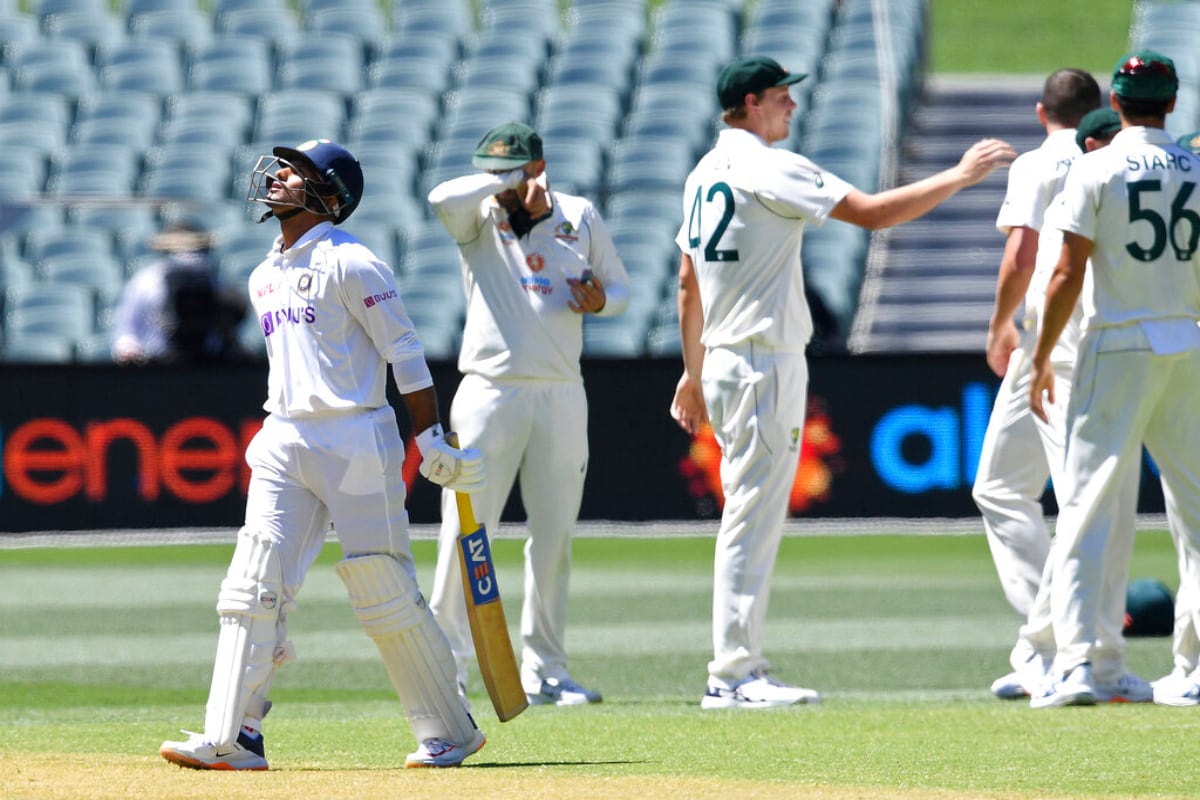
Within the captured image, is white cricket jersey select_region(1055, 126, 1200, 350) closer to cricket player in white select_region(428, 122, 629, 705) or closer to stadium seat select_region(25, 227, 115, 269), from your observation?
cricket player in white select_region(428, 122, 629, 705)

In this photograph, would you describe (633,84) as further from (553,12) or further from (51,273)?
(51,273)

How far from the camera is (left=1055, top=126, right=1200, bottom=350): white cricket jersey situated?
6723 millimetres

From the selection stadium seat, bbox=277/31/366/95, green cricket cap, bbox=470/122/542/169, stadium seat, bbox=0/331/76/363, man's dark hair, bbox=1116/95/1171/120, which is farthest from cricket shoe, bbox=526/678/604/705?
stadium seat, bbox=277/31/366/95

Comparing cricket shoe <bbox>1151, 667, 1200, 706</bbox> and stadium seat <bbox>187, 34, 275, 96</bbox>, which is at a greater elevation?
stadium seat <bbox>187, 34, 275, 96</bbox>

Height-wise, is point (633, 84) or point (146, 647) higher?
point (633, 84)

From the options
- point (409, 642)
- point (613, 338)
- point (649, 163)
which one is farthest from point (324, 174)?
point (649, 163)

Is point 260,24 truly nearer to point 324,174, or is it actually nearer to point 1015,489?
point 1015,489

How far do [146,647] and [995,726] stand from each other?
4554mm

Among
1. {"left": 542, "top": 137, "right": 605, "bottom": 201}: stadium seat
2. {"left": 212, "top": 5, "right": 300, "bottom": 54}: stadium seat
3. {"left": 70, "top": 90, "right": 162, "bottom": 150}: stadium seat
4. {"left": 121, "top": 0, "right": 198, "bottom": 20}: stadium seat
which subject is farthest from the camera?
{"left": 121, "top": 0, "right": 198, "bottom": 20}: stadium seat

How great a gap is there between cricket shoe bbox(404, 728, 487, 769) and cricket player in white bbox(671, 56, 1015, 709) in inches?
66.7

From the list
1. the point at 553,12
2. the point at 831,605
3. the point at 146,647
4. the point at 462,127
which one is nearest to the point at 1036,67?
the point at 553,12

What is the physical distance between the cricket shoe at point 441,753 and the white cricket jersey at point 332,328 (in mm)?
968

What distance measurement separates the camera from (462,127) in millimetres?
21234

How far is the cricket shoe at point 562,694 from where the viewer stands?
7488 millimetres
